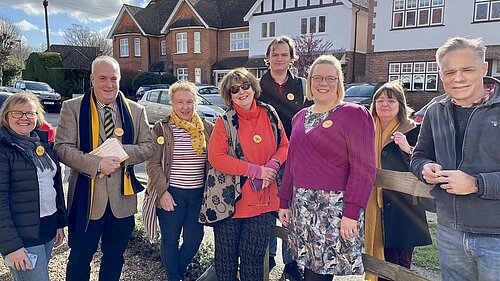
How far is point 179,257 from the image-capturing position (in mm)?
3357

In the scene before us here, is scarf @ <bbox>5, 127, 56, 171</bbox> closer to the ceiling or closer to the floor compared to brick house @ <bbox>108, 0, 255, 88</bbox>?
closer to the floor

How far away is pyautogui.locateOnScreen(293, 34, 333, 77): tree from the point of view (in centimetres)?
2177

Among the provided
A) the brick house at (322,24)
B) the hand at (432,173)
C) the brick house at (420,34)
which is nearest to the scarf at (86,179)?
the hand at (432,173)

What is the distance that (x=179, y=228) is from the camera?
10.8 ft

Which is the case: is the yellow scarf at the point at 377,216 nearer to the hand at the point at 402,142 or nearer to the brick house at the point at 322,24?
the hand at the point at 402,142

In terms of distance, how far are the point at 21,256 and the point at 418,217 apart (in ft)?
9.02

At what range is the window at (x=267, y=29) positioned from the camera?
27266 mm

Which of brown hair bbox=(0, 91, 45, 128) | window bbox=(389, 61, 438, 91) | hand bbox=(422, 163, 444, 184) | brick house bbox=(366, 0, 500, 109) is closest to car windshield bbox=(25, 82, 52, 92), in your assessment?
brick house bbox=(366, 0, 500, 109)

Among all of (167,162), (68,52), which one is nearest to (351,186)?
(167,162)

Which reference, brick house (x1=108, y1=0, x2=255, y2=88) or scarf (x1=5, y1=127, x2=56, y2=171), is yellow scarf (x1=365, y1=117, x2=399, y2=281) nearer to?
scarf (x1=5, y1=127, x2=56, y2=171)

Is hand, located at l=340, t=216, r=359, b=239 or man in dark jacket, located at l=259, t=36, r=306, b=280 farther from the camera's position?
man in dark jacket, located at l=259, t=36, r=306, b=280

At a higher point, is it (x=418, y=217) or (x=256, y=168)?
(x=256, y=168)

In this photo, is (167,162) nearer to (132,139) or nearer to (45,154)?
(132,139)

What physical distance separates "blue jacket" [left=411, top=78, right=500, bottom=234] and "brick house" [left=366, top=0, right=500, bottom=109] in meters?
19.9
